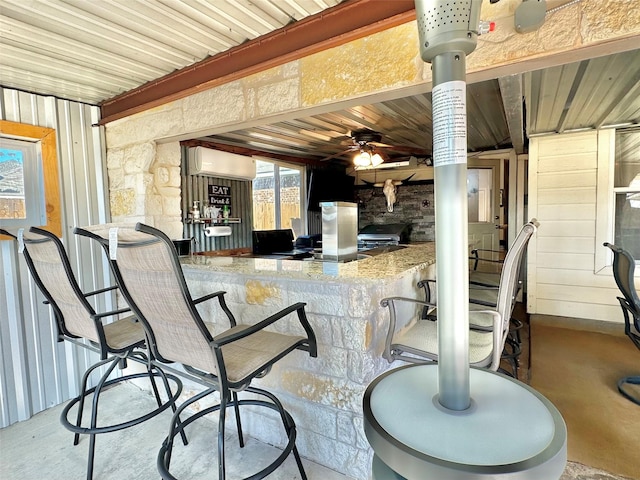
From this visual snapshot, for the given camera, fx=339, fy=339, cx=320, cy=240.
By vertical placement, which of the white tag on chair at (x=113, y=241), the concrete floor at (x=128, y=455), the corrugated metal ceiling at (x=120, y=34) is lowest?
the concrete floor at (x=128, y=455)

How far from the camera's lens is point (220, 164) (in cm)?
390

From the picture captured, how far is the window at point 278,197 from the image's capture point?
17.0 feet

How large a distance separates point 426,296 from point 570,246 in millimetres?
2779

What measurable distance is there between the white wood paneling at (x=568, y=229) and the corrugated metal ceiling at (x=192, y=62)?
1.11ft

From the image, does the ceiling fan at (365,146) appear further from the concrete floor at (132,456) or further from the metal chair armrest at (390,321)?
the concrete floor at (132,456)

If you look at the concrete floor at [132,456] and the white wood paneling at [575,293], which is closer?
the concrete floor at [132,456]

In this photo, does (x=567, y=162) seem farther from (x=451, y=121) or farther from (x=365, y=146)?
(x=451, y=121)

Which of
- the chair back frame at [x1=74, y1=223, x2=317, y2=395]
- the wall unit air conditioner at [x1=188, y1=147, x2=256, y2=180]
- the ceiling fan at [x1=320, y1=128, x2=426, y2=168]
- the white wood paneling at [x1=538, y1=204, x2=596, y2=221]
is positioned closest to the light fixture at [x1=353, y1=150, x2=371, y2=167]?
the ceiling fan at [x1=320, y1=128, x2=426, y2=168]

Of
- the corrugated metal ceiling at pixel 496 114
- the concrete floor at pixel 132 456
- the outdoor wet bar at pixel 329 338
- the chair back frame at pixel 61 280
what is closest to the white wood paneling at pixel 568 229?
the corrugated metal ceiling at pixel 496 114

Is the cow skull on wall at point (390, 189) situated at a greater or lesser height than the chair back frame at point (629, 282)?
greater

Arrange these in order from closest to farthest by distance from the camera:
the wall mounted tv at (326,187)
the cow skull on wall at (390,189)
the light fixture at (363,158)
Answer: the light fixture at (363,158) < the wall mounted tv at (326,187) < the cow skull on wall at (390,189)

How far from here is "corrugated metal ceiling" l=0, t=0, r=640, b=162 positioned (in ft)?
5.35

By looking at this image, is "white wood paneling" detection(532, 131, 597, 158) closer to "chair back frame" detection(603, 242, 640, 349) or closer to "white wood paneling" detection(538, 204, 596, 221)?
"white wood paneling" detection(538, 204, 596, 221)

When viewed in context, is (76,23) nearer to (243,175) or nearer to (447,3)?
(447,3)
